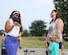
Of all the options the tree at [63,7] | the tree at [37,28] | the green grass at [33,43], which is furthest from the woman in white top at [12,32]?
the tree at [37,28]

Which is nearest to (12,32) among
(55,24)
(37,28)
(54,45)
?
(54,45)

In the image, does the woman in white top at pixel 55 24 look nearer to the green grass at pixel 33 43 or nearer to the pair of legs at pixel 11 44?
the pair of legs at pixel 11 44

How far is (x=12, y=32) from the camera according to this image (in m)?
8.73

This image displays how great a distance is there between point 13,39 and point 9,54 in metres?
0.42

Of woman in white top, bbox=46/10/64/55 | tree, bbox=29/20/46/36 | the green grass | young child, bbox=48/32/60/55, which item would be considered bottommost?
tree, bbox=29/20/46/36

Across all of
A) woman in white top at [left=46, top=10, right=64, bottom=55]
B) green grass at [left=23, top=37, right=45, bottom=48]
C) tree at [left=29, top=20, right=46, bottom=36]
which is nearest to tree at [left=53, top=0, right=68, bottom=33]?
green grass at [left=23, top=37, right=45, bottom=48]

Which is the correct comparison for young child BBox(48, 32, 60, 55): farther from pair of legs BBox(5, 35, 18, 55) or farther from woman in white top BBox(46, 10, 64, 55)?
pair of legs BBox(5, 35, 18, 55)

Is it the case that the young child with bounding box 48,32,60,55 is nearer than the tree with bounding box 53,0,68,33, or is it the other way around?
the young child with bounding box 48,32,60,55

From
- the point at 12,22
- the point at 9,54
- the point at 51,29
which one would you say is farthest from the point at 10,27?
the point at 51,29

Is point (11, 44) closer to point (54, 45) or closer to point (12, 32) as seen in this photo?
point (12, 32)

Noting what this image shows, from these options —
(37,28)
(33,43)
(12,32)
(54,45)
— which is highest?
(12,32)

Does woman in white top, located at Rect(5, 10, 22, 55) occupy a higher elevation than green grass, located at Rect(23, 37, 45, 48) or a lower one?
higher

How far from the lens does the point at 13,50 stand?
8711mm

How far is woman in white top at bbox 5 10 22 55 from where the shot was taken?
865cm
